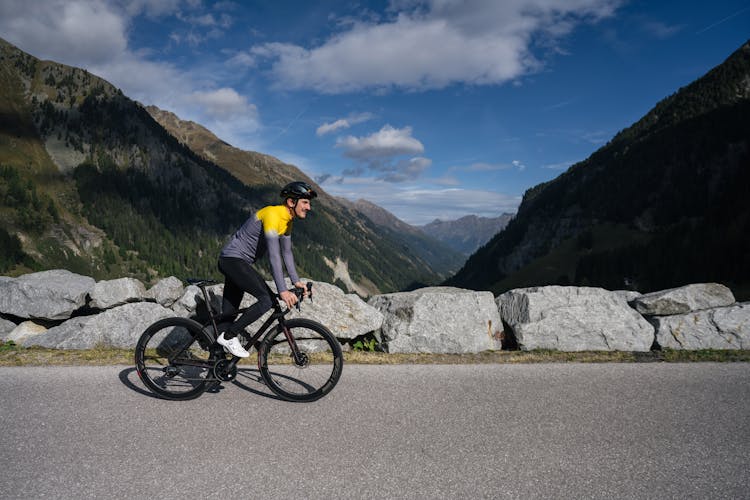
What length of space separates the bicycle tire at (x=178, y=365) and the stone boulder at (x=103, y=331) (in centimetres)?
350

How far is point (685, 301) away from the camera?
373 inches

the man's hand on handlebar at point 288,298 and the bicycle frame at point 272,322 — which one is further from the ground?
the man's hand on handlebar at point 288,298

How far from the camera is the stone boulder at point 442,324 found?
9258 mm

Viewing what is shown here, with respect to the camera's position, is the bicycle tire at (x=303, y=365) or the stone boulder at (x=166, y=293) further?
the stone boulder at (x=166, y=293)

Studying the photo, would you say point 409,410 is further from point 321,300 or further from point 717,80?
point 717,80

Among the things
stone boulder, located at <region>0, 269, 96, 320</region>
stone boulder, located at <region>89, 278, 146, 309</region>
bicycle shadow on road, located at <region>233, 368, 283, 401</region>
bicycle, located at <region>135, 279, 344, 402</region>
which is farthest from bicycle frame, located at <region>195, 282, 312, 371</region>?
stone boulder, located at <region>0, 269, 96, 320</region>

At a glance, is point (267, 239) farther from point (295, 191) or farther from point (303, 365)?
point (303, 365)

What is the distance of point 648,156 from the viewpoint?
17375cm

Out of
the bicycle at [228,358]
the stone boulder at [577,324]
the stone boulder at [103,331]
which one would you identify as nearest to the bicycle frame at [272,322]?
the bicycle at [228,358]

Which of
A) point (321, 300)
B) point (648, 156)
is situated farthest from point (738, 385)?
point (648, 156)

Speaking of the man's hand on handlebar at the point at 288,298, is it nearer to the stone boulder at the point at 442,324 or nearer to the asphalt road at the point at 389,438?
the asphalt road at the point at 389,438

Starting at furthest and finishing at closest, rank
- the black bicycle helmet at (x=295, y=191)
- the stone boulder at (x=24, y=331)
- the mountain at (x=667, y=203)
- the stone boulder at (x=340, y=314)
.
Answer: the mountain at (x=667, y=203) → the stone boulder at (x=24, y=331) → the stone boulder at (x=340, y=314) → the black bicycle helmet at (x=295, y=191)

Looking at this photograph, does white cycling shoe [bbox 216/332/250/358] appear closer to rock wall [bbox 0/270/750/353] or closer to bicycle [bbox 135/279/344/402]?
bicycle [bbox 135/279/344/402]

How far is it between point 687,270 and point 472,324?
12728 centimetres
